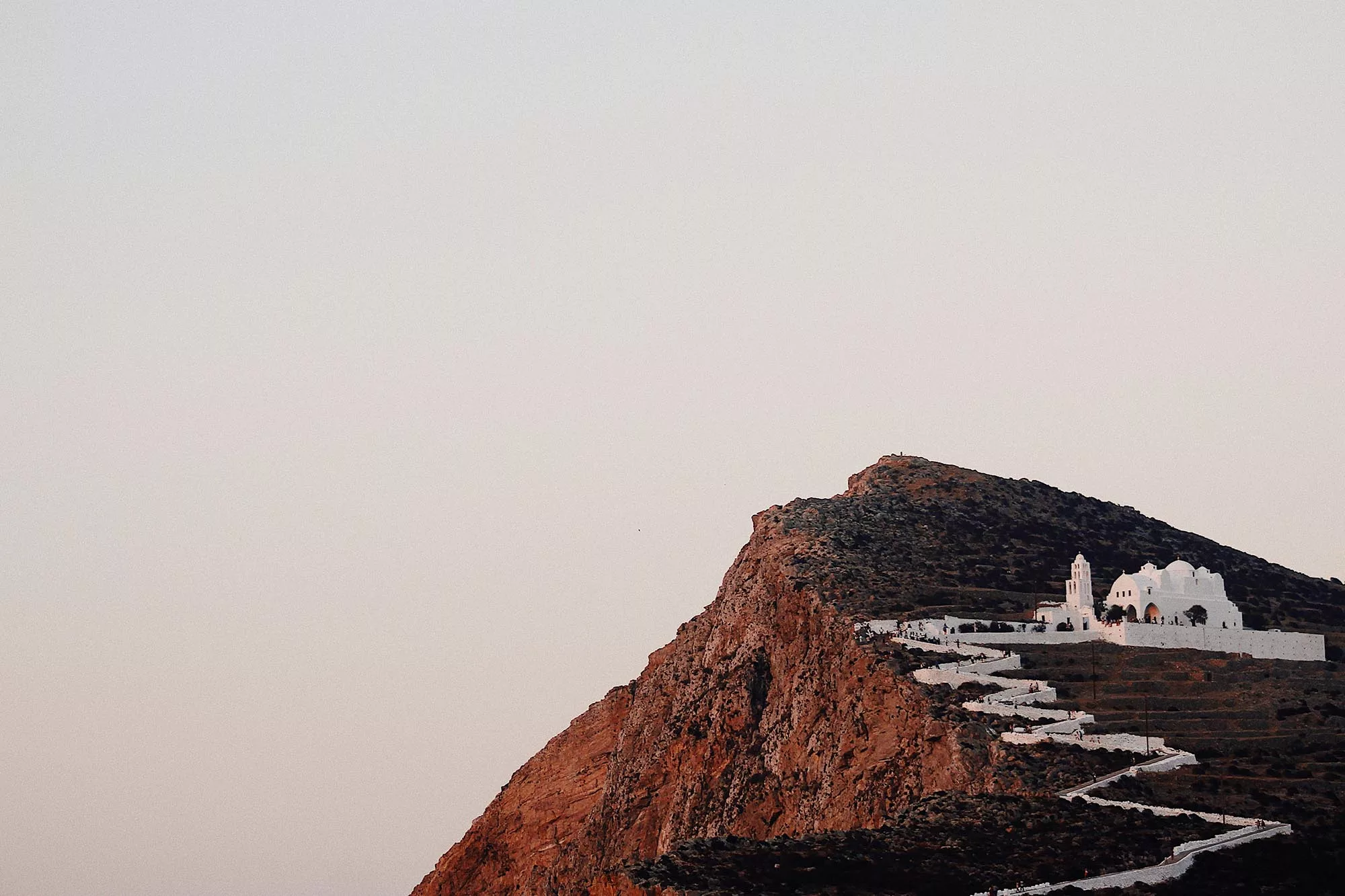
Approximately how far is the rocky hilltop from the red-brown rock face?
10 centimetres

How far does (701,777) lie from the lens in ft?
308

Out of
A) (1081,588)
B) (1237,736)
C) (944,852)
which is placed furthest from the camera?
(1081,588)

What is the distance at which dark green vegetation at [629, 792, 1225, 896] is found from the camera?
62375mm

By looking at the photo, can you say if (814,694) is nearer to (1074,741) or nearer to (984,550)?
(1074,741)

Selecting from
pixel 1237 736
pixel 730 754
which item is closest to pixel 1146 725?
→ pixel 1237 736

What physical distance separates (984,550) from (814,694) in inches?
812

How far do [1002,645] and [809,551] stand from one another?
10994mm

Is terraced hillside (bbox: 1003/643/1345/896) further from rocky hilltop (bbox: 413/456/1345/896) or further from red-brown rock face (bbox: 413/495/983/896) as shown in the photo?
red-brown rock face (bbox: 413/495/983/896)

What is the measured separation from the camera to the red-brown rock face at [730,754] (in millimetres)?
81312

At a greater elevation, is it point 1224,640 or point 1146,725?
point 1224,640


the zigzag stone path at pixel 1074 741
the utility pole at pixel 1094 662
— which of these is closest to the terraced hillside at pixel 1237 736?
the utility pole at pixel 1094 662

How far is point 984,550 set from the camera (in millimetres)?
107062

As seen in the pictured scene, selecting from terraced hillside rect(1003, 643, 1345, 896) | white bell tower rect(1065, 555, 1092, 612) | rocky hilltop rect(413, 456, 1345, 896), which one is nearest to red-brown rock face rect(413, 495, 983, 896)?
rocky hilltop rect(413, 456, 1345, 896)

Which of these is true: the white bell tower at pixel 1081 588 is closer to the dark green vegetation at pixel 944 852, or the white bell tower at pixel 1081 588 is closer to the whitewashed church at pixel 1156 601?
the whitewashed church at pixel 1156 601
